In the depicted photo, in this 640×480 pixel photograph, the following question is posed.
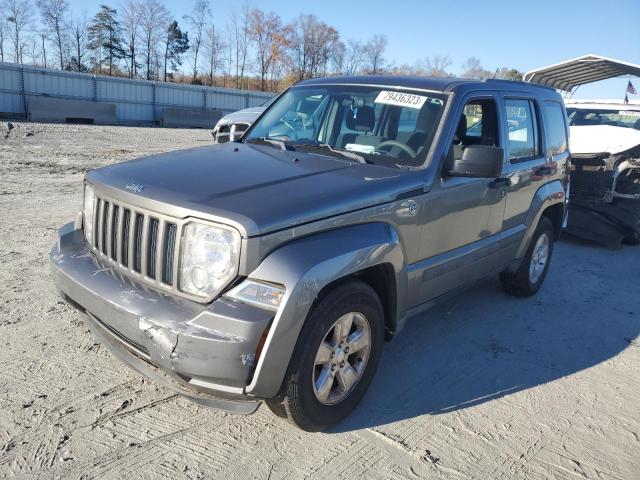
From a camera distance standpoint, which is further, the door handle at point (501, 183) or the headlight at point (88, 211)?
the door handle at point (501, 183)

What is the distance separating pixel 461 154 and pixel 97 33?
2366 inches

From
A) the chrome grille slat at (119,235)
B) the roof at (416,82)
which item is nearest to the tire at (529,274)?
the roof at (416,82)

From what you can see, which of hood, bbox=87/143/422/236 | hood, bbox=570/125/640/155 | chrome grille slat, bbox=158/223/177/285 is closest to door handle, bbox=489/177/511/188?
hood, bbox=87/143/422/236

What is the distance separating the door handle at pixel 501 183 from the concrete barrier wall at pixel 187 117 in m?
25.6

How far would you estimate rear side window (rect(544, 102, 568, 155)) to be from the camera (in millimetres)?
5125

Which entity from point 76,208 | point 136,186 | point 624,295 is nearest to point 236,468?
point 136,186

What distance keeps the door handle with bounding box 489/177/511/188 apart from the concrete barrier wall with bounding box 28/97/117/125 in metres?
23.0

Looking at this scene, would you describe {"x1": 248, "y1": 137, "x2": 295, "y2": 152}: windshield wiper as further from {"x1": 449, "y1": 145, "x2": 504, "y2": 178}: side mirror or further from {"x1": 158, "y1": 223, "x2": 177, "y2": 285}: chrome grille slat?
{"x1": 158, "y1": 223, "x2": 177, "y2": 285}: chrome grille slat

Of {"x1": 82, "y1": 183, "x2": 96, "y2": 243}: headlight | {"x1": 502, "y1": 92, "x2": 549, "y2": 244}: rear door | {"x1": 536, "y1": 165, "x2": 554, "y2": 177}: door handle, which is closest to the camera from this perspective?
{"x1": 82, "y1": 183, "x2": 96, "y2": 243}: headlight

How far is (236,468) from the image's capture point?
8.77 ft

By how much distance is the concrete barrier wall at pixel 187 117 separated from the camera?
27.5m

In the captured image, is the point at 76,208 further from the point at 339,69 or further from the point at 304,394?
the point at 339,69

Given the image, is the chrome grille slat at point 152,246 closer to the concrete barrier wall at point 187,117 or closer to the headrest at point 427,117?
the headrest at point 427,117

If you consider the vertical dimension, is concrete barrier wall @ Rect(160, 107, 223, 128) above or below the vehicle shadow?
below
